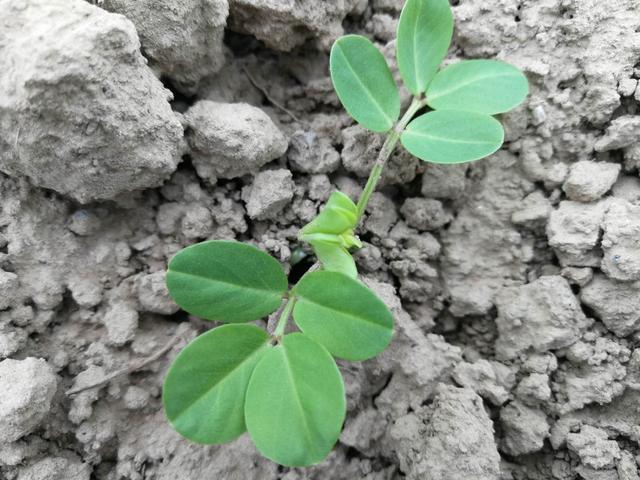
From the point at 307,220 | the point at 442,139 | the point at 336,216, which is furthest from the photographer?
the point at 307,220

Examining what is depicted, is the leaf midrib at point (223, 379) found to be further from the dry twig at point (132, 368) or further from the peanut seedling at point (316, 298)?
the dry twig at point (132, 368)

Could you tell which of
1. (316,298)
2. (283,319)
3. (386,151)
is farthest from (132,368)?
(386,151)

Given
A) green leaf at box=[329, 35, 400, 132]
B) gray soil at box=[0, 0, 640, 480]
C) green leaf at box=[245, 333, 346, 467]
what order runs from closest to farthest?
1. green leaf at box=[245, 333, 346, 467]
2. gray soil at box=[0, 0, 640, 480]
3. green leaf at box=[329, 35, 400, 132]

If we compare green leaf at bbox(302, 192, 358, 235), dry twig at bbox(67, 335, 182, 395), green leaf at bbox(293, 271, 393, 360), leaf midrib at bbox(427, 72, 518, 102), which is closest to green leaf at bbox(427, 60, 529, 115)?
leaf midrib at bbox(427, 72, 518, 102)

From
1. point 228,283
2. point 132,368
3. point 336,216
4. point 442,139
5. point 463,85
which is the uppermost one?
point 463,85

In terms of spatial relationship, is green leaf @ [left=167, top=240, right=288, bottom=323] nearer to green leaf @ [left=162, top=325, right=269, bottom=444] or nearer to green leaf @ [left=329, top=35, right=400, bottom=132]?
green leaf @ [left=162, top=325, right=269, bottom=444]

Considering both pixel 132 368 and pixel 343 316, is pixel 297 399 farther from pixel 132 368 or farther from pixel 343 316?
pixel 132 368

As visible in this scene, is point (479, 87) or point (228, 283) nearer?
point (228, 283)
